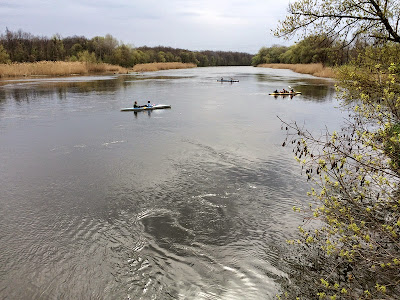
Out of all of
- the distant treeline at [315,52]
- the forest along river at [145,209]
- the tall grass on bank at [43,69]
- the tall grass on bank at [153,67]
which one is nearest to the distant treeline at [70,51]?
the tall grass on bank at [153,67]

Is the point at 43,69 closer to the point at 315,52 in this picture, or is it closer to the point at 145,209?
the point at 315,52

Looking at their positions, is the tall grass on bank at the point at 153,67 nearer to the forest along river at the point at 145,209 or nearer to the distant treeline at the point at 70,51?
the distant treeline at the point at 70,51

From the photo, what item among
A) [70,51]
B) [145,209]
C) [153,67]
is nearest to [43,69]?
[153,67]

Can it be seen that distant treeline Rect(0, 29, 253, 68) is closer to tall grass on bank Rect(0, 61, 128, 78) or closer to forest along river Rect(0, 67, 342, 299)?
tall grass on bank Rect(0, 61, 128, 78)

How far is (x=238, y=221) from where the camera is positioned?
8750 millimetres

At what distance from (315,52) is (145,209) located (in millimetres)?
57394

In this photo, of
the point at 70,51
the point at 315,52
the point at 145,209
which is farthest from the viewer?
the point at 70,51

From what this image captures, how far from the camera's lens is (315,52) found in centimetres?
5762

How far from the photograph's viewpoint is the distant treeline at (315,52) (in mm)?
10180

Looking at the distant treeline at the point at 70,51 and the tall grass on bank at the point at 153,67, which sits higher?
the distant treeline at the point at 70,51

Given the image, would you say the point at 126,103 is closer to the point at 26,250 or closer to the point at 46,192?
the point at 46,192

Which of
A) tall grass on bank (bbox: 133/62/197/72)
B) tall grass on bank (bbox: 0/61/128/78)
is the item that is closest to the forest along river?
tall grass on bank (bbox: 0/61/128/78)

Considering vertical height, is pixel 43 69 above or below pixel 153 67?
below

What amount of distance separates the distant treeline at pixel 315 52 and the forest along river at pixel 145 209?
4645mm
